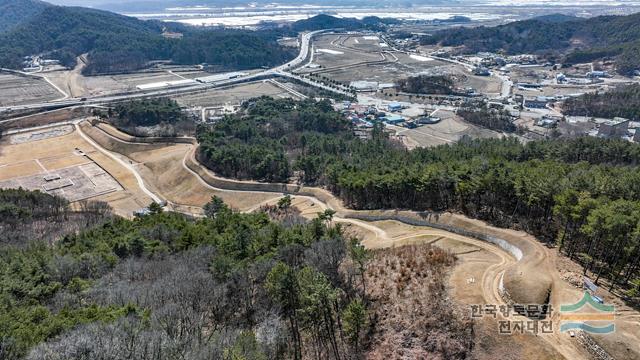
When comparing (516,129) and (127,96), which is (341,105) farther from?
(127,96)

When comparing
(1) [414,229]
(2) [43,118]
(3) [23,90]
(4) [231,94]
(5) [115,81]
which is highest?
(5) [115,81]

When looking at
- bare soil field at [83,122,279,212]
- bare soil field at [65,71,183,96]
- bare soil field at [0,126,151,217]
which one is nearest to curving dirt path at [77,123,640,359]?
bare soil field at [83,122,279,212]

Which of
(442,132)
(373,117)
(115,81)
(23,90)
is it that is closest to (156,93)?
(115,81)

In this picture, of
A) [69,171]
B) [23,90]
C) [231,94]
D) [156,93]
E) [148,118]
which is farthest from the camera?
[231,94]

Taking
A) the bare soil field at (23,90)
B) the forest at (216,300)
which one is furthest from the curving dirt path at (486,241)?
the bare soil field at (23,90)

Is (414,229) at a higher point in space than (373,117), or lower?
higher

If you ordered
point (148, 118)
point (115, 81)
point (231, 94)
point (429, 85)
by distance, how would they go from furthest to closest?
point (115, 81) → point (231, 94) → point (429, 85) → point (148, 118)

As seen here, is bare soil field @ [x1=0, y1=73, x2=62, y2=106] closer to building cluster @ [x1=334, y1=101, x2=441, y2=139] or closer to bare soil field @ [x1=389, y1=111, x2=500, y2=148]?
building cluster @ [x1=334, y1=101, x2=441, y2=139]

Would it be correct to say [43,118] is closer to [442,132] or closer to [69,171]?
[69,171]
